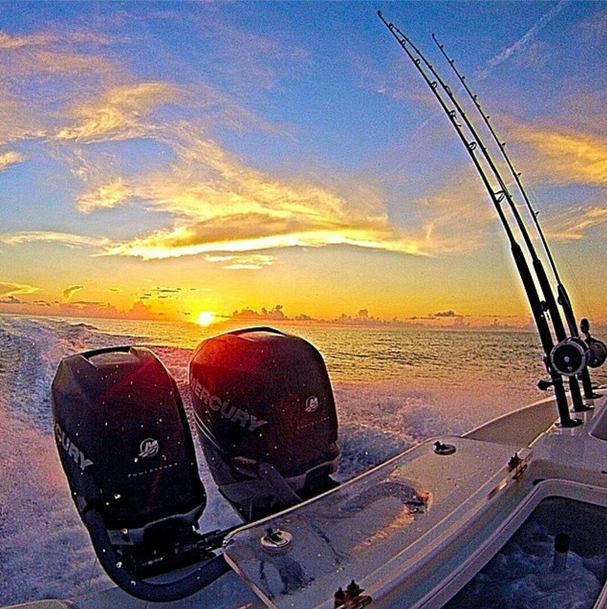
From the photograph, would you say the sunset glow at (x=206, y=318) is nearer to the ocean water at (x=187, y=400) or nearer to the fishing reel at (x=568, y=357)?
the ocean water at (x=187, y=400)

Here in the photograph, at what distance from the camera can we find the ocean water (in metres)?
1.79

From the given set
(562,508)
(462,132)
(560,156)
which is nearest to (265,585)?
(562,508)

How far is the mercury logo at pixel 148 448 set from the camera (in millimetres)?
1319

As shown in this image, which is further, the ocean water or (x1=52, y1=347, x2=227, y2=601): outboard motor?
the ocean water

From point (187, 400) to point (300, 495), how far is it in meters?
1.63

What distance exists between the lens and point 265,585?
0.89 m

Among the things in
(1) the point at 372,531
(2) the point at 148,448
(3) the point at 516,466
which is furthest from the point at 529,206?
(2) the point at 148,448

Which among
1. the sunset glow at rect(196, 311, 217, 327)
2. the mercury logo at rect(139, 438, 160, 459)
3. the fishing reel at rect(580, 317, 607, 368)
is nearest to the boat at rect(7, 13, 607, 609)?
the mercury logo at rect(139, 438, 160, 459)

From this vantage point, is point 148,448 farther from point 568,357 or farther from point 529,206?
point 529,206

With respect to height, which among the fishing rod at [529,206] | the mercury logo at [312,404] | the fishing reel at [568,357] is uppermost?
the fishing rod at [529,206]

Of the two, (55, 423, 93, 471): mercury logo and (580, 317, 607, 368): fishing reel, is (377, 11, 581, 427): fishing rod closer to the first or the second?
(580, 317, 607, 368): fishing reel

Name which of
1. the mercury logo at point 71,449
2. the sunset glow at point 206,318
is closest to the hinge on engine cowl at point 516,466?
the mercury logo at point 71,449

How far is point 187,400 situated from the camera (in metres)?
3.06

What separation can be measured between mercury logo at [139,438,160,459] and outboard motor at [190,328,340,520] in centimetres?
31
